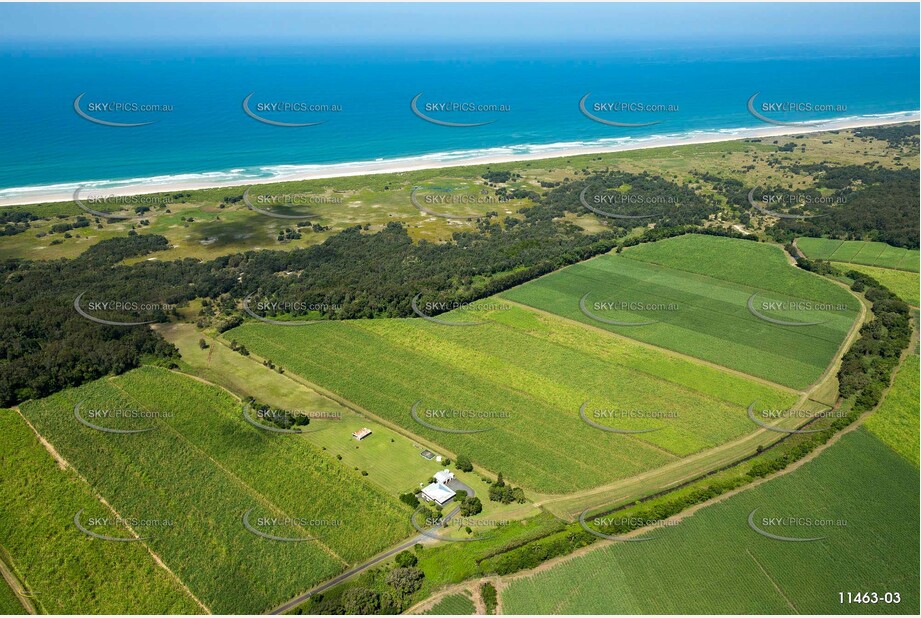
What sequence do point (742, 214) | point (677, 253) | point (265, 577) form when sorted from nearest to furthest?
1. point (265, 577)
2. point (677, 253)
3. point (742, 214)

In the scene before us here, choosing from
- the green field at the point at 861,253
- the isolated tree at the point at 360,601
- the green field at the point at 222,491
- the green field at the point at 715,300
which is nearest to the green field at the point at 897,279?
the green field at the point at 861,253

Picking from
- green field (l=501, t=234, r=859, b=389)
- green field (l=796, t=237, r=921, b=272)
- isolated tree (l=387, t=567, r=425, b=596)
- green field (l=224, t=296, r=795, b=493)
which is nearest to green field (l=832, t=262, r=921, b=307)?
green field (l=796, t=237, r=921, b=272)

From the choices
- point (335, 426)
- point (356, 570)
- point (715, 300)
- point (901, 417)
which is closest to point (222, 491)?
point (335, 426)

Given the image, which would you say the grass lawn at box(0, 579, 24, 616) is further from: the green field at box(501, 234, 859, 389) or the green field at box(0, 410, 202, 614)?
the green field at box(501, 234, 859, 389)

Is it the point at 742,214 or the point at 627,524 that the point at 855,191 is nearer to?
the point at 742,214

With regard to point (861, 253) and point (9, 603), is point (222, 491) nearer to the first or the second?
point (9, 603)

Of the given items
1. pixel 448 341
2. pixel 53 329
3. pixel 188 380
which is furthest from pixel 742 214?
pixel 53 329
